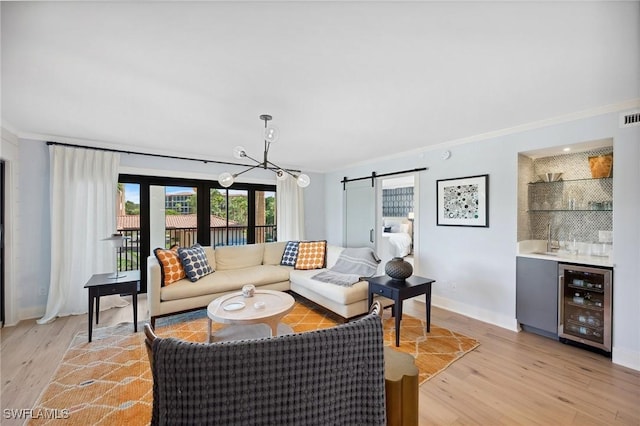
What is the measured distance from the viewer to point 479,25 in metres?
1.46

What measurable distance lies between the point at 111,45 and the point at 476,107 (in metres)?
2.90

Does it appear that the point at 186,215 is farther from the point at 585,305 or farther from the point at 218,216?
the point at 585,305

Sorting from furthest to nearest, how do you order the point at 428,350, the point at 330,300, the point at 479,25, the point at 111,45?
the point at 330,300 < the point at 428,350 < the point at 111,45 < the point at 479,25

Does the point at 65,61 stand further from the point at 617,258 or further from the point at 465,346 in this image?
the point at 617,258

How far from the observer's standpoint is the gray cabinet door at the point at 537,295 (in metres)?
2.81

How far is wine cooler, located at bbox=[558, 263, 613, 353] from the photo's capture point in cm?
250

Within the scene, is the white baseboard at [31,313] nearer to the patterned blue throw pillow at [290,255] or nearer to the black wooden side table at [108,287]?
the black wooden side table at [108,287]

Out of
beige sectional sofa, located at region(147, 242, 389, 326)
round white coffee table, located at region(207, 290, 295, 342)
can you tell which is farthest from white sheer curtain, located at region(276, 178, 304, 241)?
round white coffee table, located at region(207, 290, 295, 342)

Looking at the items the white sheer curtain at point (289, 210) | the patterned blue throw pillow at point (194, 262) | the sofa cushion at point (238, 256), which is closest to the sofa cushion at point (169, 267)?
the patterned blue throw pillow at point (194, 262)

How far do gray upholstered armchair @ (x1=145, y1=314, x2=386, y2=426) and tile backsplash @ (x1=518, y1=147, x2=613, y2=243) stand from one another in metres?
3.07

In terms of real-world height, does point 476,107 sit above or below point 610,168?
above

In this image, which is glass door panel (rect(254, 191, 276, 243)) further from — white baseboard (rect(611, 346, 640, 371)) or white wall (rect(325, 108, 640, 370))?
white baseboard (rect(611, 346, 640, 371))

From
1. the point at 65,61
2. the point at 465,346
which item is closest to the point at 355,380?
the point at 465,346

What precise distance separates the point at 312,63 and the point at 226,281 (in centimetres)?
284
